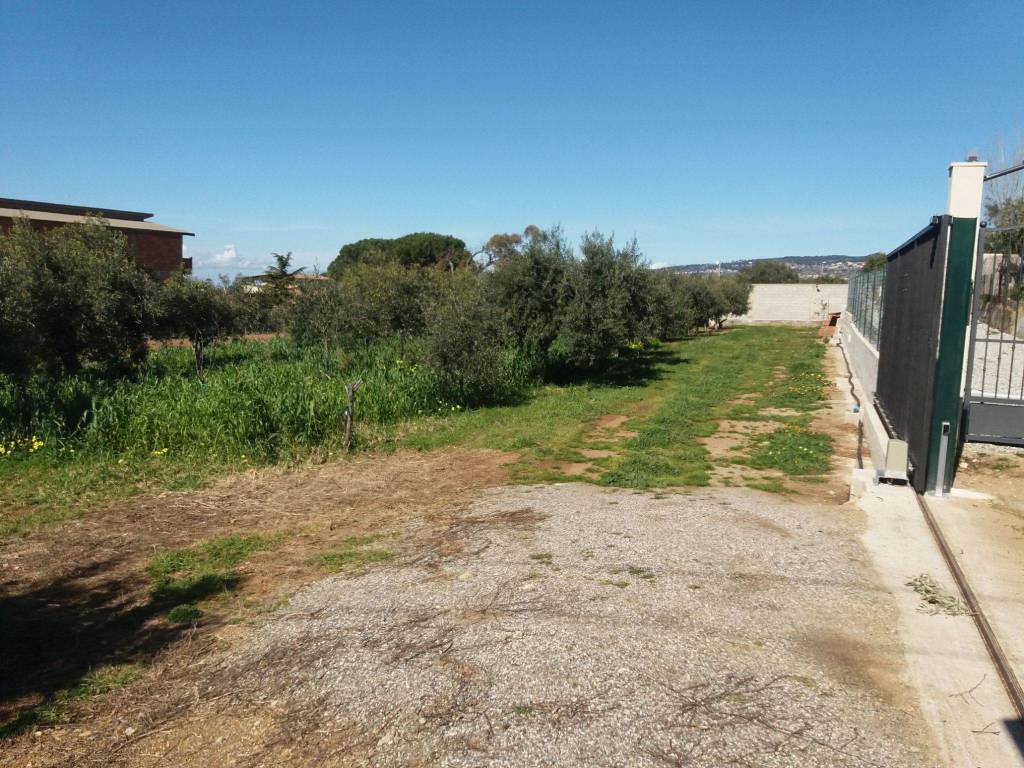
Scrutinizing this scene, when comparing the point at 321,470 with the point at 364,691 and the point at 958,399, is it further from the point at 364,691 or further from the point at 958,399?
the point at 958,399

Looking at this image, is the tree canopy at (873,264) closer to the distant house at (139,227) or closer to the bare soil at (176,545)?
the bare soil at (176,545)

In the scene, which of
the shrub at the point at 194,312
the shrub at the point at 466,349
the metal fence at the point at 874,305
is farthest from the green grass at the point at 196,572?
the shrub at the point at 194,312

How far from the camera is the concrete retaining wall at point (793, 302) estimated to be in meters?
50.3

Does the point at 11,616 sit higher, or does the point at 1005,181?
the point at 1005,181

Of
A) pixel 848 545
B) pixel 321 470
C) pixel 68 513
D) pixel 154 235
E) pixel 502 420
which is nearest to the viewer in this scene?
pixel 848 545

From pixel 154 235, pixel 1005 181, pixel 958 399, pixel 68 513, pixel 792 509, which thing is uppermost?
pixel 154 235

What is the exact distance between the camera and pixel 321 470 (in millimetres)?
9094

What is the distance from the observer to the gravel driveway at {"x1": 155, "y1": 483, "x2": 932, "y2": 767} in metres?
3.07

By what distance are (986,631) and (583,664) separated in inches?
92.1

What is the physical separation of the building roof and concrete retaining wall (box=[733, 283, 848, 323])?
1641 inches

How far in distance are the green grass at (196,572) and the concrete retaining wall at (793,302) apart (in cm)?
4962

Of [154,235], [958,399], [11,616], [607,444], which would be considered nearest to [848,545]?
A: [958,399]

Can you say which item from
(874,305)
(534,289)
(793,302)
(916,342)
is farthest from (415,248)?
(916,342)

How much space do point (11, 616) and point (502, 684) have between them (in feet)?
12.2
